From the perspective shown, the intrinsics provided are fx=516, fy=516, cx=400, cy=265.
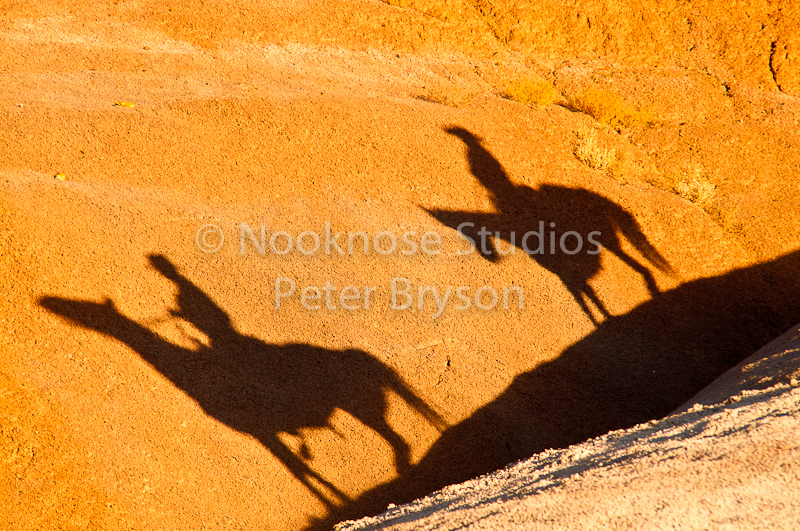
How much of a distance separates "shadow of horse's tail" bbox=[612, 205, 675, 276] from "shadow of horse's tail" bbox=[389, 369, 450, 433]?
161 inches

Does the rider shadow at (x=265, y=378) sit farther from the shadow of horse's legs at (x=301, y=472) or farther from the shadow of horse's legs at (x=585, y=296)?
the shadow of horse's legs at (x=585, y=296)

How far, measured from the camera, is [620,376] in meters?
6.54

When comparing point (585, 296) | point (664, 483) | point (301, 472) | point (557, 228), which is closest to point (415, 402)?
point (301, 472)

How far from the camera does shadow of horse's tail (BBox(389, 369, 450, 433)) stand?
611 cm

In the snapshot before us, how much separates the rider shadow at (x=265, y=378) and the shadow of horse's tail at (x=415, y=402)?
1 centimetres

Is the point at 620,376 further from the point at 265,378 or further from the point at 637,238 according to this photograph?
the point at 265,378

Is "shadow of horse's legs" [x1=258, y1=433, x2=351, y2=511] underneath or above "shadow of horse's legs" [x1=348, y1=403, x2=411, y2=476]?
underneath

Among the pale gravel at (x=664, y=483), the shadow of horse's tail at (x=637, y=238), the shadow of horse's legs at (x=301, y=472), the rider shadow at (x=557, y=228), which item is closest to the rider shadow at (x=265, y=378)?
the shadow of horse's legs at (x=301, y=472)

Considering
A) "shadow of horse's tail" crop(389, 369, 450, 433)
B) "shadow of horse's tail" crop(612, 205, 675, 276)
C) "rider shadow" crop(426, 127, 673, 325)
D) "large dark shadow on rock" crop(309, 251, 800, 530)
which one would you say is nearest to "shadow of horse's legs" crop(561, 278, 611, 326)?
"rider shadow" crop(426, 127, 673, 325)

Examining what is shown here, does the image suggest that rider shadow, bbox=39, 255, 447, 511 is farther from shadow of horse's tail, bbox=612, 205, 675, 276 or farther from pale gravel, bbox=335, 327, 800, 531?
shadow of horse's tail, bbox=612, 205, 675, 276

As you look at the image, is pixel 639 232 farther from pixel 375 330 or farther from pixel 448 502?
pixel 448 502

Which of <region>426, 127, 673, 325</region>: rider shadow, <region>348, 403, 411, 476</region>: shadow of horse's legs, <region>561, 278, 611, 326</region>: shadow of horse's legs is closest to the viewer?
<region>348, 403, 411, 476</region>: shadow of horse's legs

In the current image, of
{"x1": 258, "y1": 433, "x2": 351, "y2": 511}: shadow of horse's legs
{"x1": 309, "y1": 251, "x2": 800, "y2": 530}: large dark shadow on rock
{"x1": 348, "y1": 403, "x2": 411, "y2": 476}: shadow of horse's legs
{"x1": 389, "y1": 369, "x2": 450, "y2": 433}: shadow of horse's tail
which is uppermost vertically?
{"x1": 309, "y1": 251, "x2": 800, "y2": 530}: large dark shadow on rock

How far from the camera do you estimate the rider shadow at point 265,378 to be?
5.93 metres
